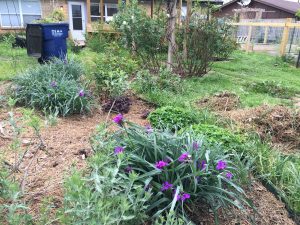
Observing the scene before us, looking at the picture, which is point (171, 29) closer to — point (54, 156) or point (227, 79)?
point (227, 79)

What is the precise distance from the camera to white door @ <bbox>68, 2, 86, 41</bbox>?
16.1 meters

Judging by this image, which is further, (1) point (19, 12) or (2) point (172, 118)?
(1) point (19, 12)

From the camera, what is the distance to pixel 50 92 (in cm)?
410

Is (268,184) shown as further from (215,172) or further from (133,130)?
(133,130)

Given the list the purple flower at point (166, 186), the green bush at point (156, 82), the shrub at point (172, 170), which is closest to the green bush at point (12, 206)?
the shrub at point (172, 170)

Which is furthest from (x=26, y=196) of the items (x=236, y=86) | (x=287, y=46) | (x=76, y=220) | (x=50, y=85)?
(x=287, y=46)

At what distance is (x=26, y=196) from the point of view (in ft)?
6.57

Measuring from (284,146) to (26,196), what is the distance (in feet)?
9.63

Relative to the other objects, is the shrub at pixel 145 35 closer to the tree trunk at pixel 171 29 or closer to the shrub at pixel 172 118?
the tree trunk at pixel 171 29

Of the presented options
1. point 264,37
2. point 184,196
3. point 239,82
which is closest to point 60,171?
point 184,196

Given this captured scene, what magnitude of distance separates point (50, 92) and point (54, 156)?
1690mm

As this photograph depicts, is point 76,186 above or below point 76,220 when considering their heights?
above

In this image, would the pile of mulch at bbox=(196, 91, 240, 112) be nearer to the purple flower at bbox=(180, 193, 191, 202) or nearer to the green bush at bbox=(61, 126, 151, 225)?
the purple flower at bbox=(180, 193, 191, 202)

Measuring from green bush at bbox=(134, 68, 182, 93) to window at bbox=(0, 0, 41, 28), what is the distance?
1216 centimetres
